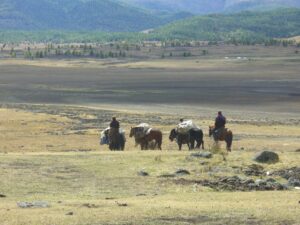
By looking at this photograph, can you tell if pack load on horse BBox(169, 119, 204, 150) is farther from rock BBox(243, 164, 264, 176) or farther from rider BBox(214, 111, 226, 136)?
rock BBox(243, 164, 264, 176)

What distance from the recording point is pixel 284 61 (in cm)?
14225

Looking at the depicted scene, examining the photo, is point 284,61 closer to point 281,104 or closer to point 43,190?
point 281,104

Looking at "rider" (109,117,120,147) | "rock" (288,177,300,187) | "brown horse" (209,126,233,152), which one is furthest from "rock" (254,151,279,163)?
"rider" (109,117,120,147)

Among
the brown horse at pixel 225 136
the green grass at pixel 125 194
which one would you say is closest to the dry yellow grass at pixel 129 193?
the green grass at pixel 125 194

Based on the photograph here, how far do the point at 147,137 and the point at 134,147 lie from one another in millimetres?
4033

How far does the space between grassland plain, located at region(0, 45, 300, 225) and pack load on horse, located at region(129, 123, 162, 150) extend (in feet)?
2.15

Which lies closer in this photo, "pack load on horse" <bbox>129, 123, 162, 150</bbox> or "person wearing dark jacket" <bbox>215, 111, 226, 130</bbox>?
"person wearing dark jacket" <bbox>215, 111, 226, 130</bbox>

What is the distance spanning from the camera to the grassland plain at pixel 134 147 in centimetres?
1828

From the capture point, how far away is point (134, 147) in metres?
38.1

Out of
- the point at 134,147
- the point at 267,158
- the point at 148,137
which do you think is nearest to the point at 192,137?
the point at 148,137

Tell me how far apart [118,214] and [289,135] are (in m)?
31.4

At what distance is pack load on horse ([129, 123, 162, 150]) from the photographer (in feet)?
112

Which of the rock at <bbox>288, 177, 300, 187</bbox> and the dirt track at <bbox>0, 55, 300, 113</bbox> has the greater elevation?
the rock at <bbox>288, 177, 300, 187</bbox>

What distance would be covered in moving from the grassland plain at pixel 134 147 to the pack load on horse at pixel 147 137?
655mm
